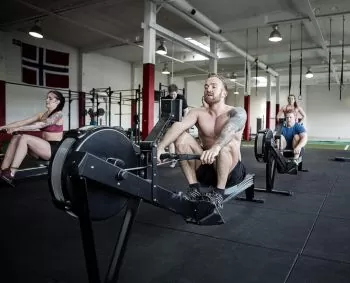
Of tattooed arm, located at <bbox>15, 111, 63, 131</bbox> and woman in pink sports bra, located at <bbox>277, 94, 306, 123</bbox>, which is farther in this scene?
woman in pink sports bra, located at <bbox>277, 94, 306, 123</bbox>

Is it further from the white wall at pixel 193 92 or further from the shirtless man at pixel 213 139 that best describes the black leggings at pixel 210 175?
the white wall at pixel 193 92

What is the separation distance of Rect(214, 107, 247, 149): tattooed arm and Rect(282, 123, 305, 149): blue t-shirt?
262 cm

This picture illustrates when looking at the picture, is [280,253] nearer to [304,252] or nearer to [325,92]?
[304,252]

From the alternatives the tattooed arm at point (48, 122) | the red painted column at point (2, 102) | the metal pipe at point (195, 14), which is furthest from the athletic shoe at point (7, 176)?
the red painted column at point (2, 102)

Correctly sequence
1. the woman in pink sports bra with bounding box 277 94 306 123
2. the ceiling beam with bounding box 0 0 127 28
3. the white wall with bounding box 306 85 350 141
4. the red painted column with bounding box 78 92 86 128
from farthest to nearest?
the white wall with bounding box 306 85 350 141
the red painted column with bounding box 78 92 86 128
the ceiling beam with bounding box 0 0 127 28
the woman in pink sports bra with bounding box 277 94 306 123

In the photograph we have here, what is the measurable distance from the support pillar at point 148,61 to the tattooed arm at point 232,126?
425 cm

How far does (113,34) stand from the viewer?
9.22 metres

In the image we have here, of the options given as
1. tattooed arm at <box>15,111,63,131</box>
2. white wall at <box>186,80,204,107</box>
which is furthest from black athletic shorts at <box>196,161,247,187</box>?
white wall at <box>186,80,204,107</box>

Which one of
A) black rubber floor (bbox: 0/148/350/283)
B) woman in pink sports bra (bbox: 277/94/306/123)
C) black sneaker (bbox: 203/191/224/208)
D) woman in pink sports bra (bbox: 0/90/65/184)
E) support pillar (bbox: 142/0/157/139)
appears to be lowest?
black rubber floor (bbox: 0/148/350/283)

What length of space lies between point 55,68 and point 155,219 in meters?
8.77

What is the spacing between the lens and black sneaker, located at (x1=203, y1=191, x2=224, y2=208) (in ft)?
6.41

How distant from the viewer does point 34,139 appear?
319cm

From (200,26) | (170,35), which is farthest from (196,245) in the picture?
(200,26)

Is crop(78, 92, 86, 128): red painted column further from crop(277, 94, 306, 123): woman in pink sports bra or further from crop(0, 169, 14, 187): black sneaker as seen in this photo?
crop(0, 169, 14, 187): black sneaker
